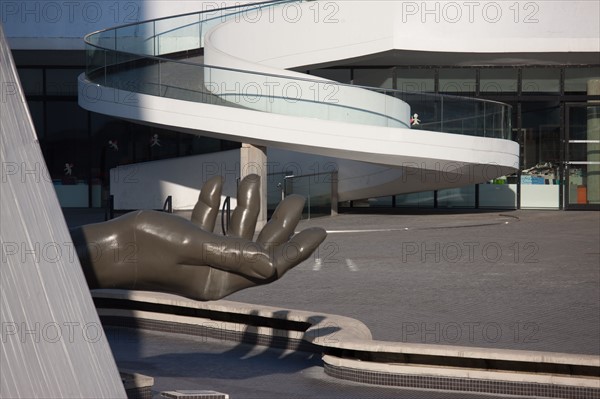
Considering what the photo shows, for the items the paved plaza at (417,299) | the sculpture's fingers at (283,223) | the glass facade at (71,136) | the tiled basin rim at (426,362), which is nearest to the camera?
the sculpture's fingers at (283,223)

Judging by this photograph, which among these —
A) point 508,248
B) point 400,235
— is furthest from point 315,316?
point 400,235

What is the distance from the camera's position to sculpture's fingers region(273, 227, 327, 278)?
5.64m

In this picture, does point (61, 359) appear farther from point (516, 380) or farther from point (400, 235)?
point (400, 235)

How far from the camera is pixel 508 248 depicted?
64.4ft

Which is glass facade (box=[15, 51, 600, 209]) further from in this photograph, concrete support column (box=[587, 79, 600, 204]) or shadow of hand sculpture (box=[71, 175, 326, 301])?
shadow of hand sculpture (box=[71, 175, 326, 301])

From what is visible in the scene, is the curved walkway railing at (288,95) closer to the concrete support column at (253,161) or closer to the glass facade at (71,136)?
the concrete support column at (253,161)

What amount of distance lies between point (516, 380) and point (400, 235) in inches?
508

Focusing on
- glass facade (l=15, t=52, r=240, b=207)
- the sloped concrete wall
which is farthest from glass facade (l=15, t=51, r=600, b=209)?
the sloped concrete wall

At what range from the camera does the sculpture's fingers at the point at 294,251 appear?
5645 mm

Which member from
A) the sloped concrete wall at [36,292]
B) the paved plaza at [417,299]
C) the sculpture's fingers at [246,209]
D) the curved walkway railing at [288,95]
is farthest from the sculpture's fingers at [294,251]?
the curved walkway railing at [288,95]

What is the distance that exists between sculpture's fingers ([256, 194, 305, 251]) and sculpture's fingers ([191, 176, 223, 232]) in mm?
332

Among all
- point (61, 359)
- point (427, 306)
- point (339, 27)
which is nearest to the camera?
point (61, 359)

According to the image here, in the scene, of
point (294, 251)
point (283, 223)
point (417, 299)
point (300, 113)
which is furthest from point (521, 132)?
point (283, 223)

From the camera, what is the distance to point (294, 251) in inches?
224
